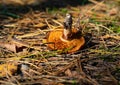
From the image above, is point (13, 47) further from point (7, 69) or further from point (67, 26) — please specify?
point (67, 26)

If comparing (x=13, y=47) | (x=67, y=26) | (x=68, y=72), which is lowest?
(x=68, y=72)

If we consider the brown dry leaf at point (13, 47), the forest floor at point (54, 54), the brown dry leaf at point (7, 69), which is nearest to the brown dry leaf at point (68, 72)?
the forest floor at point (54, 54)

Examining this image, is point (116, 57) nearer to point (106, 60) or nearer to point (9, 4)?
point (106, 60)

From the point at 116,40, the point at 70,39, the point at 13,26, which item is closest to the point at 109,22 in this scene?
the point at 116,40

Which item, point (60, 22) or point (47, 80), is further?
point (60, 22)

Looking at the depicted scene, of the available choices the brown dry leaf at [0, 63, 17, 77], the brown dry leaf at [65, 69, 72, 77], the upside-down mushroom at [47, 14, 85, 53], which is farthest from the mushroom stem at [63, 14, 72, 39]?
the brown dry leaf at [0, 63, 17, 77]

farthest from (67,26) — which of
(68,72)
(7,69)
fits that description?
(7,69)
